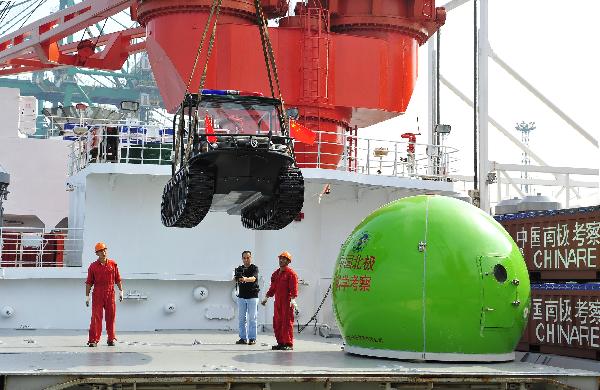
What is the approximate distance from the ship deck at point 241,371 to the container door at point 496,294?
0.64 meters

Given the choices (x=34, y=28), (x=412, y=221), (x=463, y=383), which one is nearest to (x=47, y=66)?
(x=34, y=28)

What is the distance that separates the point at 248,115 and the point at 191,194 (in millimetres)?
1832

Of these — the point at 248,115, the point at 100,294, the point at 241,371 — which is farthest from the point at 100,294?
the point at 241,371

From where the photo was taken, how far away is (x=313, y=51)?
71.4ft

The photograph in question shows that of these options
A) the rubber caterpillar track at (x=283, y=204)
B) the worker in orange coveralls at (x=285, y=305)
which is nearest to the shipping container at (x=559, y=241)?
the worker in orange coveralls at (x=285, y=305)

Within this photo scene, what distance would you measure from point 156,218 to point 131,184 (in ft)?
2.99

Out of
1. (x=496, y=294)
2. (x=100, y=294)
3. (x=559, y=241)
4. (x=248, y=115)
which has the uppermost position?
(x=248, y=115)

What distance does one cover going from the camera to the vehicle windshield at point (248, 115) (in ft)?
44.6

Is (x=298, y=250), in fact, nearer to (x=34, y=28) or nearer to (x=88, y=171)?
(x=88, y=171)

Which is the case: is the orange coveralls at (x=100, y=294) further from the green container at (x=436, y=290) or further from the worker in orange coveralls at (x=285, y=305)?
the green container at (x=436, y=290)

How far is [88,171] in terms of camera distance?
745 inches

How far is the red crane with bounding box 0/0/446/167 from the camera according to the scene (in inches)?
846

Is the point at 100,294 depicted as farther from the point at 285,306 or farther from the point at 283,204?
the point at 283,204

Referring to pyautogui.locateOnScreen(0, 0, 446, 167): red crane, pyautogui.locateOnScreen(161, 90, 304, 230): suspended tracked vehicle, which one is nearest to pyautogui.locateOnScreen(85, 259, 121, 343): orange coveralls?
pyautogui.locateOnScreen(161, 90, 304, 230): suspended tracked vehicle
